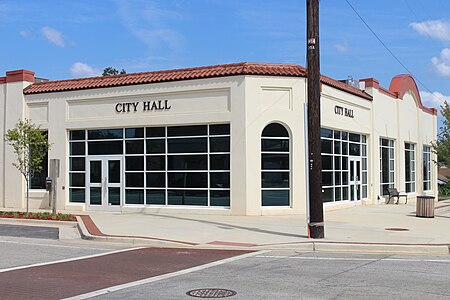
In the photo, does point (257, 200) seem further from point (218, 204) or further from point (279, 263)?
point (279, 263)

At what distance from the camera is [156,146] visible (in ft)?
74.9

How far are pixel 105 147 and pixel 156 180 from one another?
299 cm

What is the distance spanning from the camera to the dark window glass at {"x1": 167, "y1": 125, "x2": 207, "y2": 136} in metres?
21.8

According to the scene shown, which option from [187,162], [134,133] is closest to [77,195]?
[134,133]

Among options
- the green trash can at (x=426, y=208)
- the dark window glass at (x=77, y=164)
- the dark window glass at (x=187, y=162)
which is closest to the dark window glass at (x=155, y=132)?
Answer: the dark window glass at (x=187, y=162)

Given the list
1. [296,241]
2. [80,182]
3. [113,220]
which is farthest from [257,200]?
[80,182]

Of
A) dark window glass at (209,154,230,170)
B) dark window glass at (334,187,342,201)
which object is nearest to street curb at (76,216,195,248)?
dark window glass at (209,154,230,170)

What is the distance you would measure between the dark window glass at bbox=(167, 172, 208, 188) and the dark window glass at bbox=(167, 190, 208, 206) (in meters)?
0.24

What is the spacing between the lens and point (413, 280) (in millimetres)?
9156

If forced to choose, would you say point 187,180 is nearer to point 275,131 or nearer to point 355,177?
point 275,131

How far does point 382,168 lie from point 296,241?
17.6m

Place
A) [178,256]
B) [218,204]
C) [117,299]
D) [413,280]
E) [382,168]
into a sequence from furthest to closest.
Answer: [382,168], [218,204], [178,256], [413,280], [117,299]

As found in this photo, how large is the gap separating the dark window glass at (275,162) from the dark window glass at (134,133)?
5398 millimetres

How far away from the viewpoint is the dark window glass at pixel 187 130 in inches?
859
